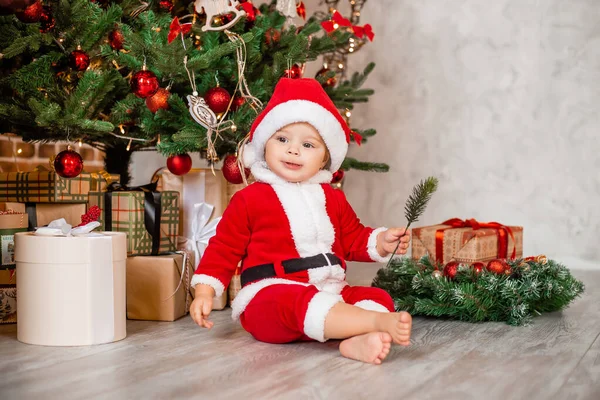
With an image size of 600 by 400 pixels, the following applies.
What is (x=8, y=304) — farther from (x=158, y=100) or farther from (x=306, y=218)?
(x=306, y=218)

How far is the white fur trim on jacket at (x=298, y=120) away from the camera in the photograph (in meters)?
1.47

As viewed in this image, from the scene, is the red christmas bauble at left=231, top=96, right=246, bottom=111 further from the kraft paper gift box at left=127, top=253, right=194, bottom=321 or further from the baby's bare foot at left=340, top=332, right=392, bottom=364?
the baby's bare foot at left=340, top=332, right=392, bottom=364

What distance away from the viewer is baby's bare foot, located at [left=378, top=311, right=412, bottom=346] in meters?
1.19

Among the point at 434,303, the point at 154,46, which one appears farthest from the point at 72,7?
the point at 434,303

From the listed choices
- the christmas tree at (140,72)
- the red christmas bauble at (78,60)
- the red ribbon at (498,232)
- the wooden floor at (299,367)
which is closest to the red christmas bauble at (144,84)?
the christmas tree at (140,72)

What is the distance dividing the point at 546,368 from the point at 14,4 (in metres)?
1.17

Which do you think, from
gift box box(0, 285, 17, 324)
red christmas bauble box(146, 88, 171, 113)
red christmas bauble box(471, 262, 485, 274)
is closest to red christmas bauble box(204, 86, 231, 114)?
red christmas bauble box(146, 88, 171, 113)

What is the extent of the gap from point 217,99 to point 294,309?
0.61m

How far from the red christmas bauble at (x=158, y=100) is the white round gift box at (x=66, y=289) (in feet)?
1.27

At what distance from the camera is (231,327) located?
158 centimetres

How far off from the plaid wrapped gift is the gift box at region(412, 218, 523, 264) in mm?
728

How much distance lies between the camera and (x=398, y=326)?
3.93ft

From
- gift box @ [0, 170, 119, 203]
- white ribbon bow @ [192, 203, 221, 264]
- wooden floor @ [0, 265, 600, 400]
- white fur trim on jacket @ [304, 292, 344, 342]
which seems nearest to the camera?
wooden floor @ [0, 265, 600, 400]

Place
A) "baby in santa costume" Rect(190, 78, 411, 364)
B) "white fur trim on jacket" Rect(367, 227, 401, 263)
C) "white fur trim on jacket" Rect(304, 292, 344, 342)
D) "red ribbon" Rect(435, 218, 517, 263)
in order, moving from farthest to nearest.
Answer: "red ribbon" Rect(435, 218, 517, 263)
"white fur trim on jacket" Rect(367, 227, 401, 263)
"baby in santa costume" Rect(190, 78, 411, 364)
"white fur trim on jacket" Rect(304, 292, 344, 342)
